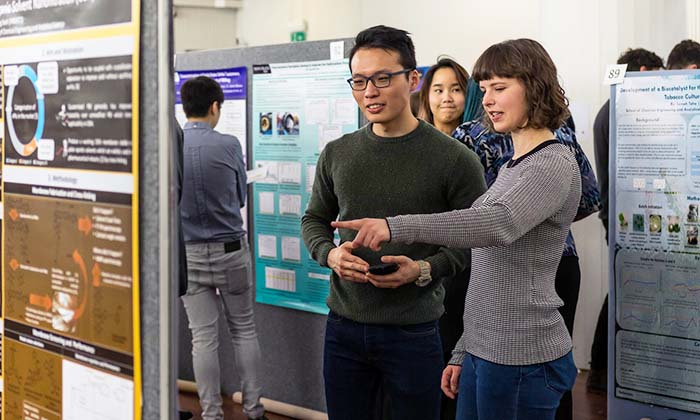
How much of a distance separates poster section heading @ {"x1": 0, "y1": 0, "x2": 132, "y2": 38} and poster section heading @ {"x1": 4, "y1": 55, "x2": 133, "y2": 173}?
0.04 meters

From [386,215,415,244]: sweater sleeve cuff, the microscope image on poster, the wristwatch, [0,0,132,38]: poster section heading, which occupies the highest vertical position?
[0,0,132,38]: poster section heading

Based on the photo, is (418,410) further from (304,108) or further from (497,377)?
(304,108)

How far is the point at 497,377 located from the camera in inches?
69.7

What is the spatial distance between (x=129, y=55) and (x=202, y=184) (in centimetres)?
264

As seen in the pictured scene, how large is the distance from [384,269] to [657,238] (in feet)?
5.06

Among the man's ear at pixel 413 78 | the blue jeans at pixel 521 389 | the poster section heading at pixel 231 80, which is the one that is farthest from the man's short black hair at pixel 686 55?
the blue jeans at pixel 521 389

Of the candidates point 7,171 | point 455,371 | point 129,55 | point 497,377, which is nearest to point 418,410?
point 455,371

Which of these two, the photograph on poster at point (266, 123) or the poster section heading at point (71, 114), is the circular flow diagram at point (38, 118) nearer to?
the poster section heading at point (71, 114)

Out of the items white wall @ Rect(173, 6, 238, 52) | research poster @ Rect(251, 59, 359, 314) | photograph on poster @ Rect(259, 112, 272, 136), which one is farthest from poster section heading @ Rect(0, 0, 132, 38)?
white wall @ Rect(173, 6, 238, 52)

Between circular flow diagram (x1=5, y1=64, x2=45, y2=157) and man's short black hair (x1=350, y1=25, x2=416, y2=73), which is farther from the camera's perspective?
man's short black hair (x1=350, y1=25, x2=416, y2=73)

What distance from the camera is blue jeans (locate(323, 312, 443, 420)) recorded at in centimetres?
207

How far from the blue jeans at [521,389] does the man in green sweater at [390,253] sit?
306 millimetres

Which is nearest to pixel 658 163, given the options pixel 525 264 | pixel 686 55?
pixel 686 55

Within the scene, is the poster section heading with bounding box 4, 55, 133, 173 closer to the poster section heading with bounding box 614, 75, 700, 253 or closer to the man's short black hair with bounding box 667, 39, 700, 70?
the poster section heading with bounding box 614, 75, 700, 253
